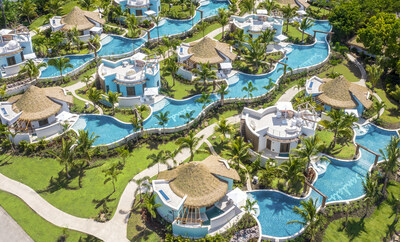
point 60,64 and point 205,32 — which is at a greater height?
point 60,64

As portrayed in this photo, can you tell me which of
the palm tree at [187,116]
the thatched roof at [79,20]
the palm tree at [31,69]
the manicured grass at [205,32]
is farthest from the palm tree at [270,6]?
the palm tree at [31,69]

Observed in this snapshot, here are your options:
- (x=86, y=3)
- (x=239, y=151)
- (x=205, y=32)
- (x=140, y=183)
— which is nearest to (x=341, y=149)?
(x=239, y=151)

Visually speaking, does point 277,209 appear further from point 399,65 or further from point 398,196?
point 399,65

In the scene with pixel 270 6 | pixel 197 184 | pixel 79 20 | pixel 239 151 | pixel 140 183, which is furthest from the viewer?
pixel 270 6

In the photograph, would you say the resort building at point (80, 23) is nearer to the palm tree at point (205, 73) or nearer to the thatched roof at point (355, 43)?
the palm tree at point (205, 73)

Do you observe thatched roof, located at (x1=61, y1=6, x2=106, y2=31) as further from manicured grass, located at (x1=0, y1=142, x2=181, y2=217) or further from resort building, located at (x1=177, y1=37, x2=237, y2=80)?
manicured grass, located at (x1=0, y1=142, x2=181, y2=217)

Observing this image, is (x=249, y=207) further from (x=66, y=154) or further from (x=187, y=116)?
(x=66, y=154)
